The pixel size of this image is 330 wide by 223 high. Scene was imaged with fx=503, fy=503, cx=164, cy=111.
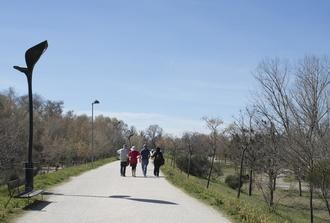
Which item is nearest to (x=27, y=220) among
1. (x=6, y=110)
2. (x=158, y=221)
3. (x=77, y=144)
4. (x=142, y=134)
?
(x=158, y=221)

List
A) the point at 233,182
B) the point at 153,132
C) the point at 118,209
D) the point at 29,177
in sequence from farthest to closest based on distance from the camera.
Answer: the point at 153,132, the point at 233,182, the point at 29,177, the point at 118,209

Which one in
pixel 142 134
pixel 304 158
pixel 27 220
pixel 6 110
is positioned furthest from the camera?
pixel 142 134

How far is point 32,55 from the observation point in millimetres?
14977

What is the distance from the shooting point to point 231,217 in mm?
11680

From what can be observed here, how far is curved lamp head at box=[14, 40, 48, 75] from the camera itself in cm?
1483

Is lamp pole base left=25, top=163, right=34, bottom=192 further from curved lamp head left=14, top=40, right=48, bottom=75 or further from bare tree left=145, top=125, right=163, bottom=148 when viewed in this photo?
bare tree left=145, top=125, right=163, bottom=148

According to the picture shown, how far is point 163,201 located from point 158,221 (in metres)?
4.07

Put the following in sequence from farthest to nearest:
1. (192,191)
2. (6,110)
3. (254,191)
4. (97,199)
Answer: (6,110)
(254,191)
(192,191)
(97,199)

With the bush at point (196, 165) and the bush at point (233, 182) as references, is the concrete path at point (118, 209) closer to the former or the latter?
the bush at point (233, 182)

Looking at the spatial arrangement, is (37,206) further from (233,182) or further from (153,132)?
(153,132)

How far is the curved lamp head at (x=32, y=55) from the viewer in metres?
14.8

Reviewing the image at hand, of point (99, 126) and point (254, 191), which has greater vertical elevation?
point (99, 126)

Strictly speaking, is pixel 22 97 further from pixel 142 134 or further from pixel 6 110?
pixel 142 134

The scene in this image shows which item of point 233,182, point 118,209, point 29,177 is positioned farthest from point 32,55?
point 233,182
